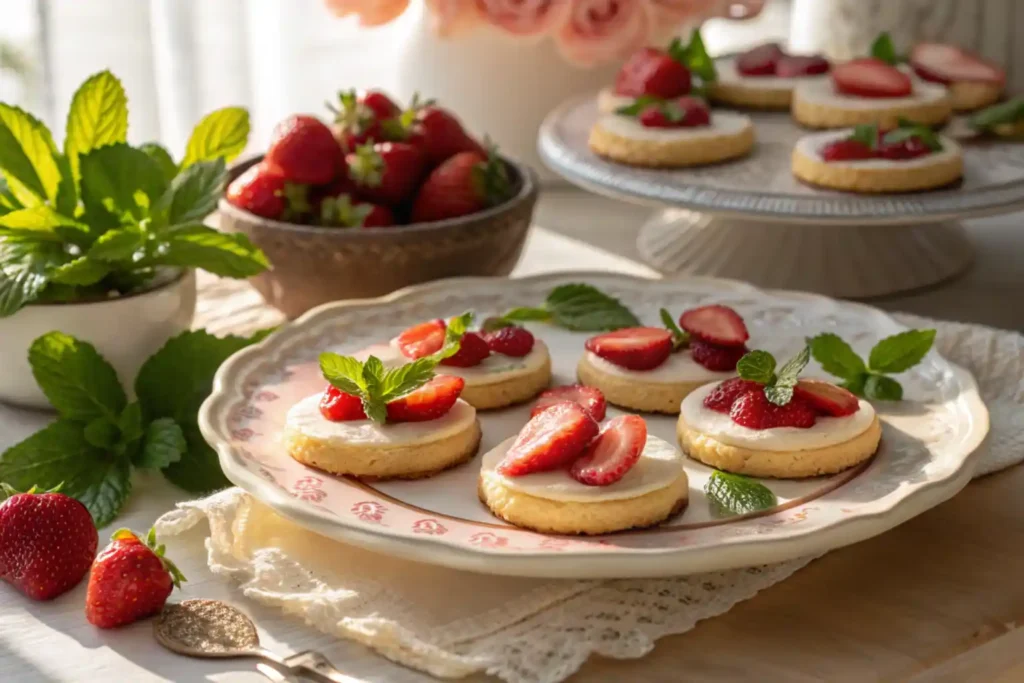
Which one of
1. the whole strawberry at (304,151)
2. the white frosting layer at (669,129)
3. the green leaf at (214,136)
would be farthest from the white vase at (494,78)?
the green leaf at (214,136)

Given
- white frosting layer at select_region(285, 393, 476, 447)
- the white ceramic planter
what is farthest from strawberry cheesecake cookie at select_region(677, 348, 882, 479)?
the white ceramic planter

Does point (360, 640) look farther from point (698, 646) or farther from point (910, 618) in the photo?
point (910, 618)

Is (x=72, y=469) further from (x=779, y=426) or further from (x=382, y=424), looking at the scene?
(x=779, y=426)

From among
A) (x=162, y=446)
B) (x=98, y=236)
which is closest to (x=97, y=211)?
(x=98, y=236)

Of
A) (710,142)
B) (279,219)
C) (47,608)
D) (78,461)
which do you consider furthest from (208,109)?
(47,608)

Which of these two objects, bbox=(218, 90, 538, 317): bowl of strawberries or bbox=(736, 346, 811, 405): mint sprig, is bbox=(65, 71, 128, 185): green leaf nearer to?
bbox=(218, 90, 538, 317): bowl of strawberries

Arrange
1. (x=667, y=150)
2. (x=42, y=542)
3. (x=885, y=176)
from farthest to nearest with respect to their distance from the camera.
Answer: (x=667, y=150)
(x=885, y=176)
(x=42, y=542)

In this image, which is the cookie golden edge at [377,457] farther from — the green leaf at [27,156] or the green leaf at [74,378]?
the green leaf at [27,156]
